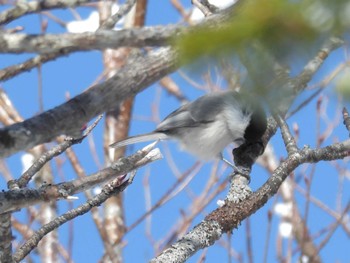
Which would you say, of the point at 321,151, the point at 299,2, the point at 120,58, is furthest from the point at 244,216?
the point at 120,58

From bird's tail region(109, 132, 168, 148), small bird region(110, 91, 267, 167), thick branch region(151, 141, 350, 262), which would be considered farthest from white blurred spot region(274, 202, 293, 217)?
thick branch region(151, 141, 350, 262)

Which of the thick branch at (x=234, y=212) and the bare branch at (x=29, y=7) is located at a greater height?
the bare branch at (x=29, y=7)

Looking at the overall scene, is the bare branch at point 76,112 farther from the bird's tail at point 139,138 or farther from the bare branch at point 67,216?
the bird's tail at point 139,138

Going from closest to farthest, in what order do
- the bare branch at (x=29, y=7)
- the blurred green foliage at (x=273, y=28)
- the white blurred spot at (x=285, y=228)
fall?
the blurred green foliage at (x=273, y=28) < the bare branch at (x=29, y=7) < the white blurred spot at (x=285, y=228)

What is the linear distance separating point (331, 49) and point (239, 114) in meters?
2.26

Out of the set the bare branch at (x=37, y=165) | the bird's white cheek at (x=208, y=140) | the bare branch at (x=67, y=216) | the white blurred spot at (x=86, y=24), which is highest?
the white blurred spot at (x=86, y=24)

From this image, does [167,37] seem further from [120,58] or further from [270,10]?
[120,58]

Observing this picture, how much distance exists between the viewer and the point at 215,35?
0.97 m

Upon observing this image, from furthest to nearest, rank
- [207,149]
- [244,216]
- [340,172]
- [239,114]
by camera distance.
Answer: [340,172] → [207,149] → [239,114] → [244,216]

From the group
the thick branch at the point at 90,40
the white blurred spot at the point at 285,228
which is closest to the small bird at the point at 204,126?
the white blurred spot at the point at 285,228

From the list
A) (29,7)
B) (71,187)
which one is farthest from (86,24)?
(71,187)

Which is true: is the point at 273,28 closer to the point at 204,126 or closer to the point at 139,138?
the point at 139,138

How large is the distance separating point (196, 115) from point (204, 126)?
0.07 meters

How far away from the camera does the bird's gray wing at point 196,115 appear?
3.58 meters
